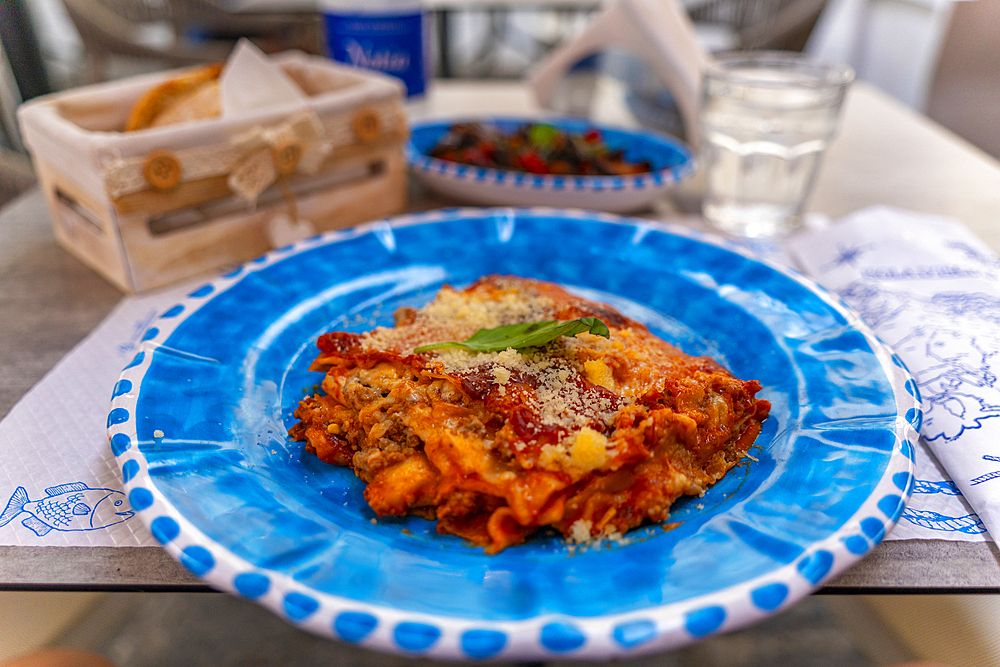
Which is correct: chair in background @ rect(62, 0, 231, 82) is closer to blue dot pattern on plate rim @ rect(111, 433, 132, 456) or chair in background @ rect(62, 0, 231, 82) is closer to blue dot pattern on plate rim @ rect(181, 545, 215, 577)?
blue dot pattern on plate rim @ rect(111, 433, 132, 456)

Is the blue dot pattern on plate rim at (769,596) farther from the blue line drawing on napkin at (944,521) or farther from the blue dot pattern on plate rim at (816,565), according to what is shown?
the blue line drawing on napkin at (944,521)

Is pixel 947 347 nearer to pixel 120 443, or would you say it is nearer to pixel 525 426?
pixel 525 426

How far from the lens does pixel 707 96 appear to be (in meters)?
1.49

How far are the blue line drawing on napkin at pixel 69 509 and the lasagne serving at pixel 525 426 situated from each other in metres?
0.21

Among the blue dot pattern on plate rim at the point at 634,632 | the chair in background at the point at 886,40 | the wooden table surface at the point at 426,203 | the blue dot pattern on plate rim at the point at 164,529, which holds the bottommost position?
the chair in background at the point at 886,40

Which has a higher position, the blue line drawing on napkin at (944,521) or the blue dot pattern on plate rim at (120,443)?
the blue dot pattern on plate rim at (120,443)

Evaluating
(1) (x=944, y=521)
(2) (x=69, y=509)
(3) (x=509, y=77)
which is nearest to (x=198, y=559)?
(2) (x=69, y=509)

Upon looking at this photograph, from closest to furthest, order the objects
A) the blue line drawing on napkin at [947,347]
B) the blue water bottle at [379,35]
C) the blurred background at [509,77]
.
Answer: the blue line drawing on napkin at [947,347], the blurred background at [509,77], the blue water bottle at [379,35]

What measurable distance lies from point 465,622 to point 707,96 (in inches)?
51.7

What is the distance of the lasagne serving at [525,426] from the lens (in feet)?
2.26

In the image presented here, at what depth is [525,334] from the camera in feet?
2.83

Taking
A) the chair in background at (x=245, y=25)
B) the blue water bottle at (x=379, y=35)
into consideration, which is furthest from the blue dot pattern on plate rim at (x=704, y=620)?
the chair in background at (x=245, y=25)

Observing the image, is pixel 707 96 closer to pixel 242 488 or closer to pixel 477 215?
pixel 477 215

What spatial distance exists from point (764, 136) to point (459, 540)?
1.18m
